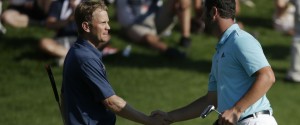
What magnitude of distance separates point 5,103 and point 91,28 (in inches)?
194

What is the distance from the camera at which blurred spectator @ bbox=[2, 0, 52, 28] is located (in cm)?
1373

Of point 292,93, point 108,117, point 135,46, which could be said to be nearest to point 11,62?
point 135,46

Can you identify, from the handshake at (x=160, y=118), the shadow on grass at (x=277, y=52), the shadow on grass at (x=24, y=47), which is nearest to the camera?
the handshake at (x=160, y=118)

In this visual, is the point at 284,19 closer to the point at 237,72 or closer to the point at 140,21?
the point at 140,21

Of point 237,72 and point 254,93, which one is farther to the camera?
point 237,72

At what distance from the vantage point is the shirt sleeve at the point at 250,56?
6051 millimetres

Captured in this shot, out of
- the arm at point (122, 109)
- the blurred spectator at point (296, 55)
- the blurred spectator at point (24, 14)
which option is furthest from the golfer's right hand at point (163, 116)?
the blurred spectator at point (24, 14)

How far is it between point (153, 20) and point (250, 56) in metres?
7.15

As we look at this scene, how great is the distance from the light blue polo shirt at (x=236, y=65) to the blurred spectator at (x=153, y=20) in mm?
6094

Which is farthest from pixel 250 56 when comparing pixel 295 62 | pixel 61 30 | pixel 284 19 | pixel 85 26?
pixel 284 19

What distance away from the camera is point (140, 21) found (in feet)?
43.2

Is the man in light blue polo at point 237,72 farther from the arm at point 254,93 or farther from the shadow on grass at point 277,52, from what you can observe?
the shadow on grass at point 277,52

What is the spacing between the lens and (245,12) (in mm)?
15125

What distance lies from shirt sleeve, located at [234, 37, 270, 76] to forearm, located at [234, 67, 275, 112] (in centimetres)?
8
